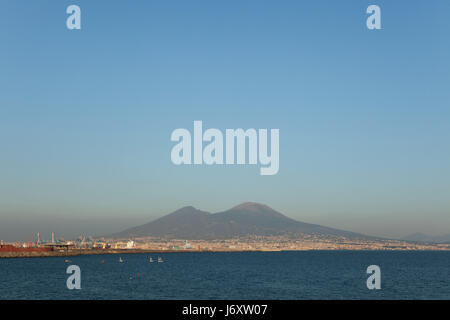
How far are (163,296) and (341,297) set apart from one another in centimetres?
2391

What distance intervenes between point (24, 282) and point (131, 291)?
81.9ft

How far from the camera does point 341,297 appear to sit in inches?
2409

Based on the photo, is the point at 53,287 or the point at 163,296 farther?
the point at 53,287

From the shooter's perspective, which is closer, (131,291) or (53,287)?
(131,291)
